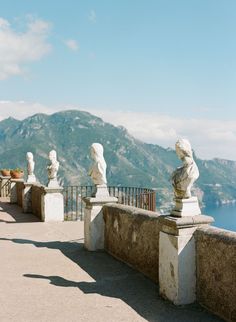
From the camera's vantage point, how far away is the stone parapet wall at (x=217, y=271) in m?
4.95

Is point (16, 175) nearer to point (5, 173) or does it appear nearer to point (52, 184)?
point (5, 173)

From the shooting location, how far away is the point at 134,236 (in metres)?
7.59

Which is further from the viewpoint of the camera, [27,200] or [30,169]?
[30,169]

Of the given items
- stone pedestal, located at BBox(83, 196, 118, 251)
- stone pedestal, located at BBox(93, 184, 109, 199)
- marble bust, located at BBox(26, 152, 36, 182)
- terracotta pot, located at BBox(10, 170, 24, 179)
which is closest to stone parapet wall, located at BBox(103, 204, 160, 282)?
stone pedestal, located at BBox(83, 196, 118, 251)

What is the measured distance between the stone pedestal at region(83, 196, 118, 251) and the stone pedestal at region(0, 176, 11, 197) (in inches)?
565

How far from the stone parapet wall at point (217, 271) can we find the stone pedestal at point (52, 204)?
8.85 meters

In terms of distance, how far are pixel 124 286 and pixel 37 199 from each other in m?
9.42

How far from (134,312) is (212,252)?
1.31 metres

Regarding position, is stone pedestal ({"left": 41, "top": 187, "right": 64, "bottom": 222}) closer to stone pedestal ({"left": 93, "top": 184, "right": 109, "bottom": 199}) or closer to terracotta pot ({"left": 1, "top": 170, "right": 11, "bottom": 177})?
stone pedestal ({"left": 93, "top": 184, "right": 109, "bottom": 199})

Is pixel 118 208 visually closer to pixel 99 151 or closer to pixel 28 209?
pixel 99 151

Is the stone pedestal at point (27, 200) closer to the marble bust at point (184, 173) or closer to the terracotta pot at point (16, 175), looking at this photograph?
the terracotta pot at point (16, 175)

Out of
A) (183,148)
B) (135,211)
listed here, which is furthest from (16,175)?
(183,148)

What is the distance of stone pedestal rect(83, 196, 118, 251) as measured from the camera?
30.4ft

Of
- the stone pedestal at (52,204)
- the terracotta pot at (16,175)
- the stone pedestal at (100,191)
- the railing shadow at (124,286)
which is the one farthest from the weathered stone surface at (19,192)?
the railing shadow at (124,286)
